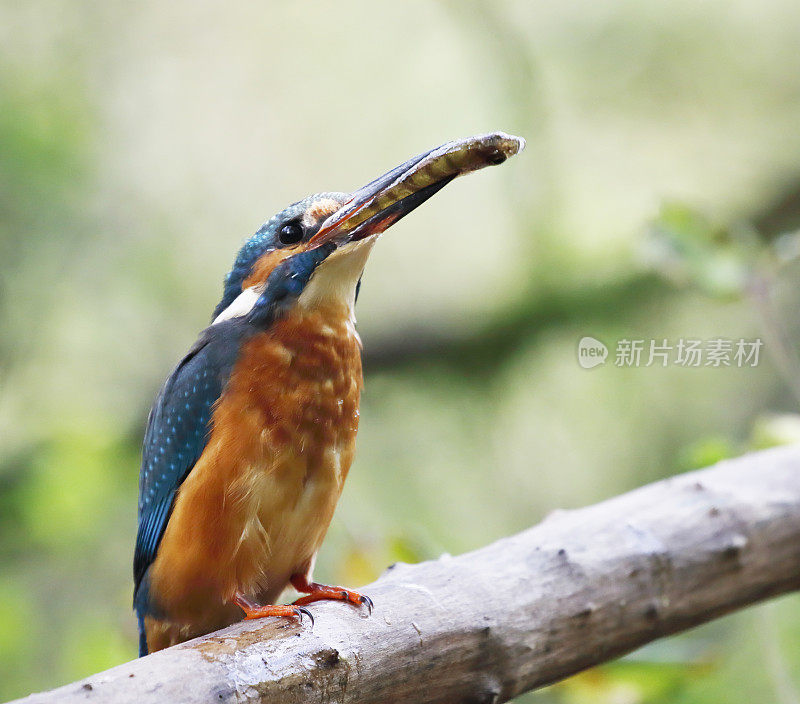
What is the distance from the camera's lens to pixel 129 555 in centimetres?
364

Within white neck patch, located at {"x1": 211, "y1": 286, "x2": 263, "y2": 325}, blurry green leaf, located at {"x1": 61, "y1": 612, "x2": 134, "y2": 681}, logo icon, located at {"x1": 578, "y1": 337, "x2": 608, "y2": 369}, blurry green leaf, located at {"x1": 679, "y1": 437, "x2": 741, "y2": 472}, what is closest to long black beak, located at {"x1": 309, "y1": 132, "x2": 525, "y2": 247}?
white neck patch, located at {"x1": 211, "y1": 286, "x2": 263, "y2": 325}

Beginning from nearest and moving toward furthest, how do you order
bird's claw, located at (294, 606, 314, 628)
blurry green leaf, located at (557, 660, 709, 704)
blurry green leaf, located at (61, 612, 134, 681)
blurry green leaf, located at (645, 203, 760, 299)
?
bird's claw, located at (294, 606, 314, 628) → blurry green leaf, located at (557, 660, 709, 704) → blurry green leaf, located at (645, 203, 760, 299) → blurry green leaf, located at (61, 612, 134, 681)

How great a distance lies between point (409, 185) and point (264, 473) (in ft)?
1.86

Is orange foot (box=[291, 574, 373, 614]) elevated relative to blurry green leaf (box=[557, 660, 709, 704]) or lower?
elevated

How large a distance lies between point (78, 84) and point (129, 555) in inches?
74.9

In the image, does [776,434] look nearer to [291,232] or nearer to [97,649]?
[291,232]

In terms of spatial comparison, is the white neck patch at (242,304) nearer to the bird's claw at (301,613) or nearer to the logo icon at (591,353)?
the bird's claw at (301,613)

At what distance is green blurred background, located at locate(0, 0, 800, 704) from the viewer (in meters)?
3.35

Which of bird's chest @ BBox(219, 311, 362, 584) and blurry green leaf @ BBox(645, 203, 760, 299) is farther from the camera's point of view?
blurry green leaf @ BBox(645, 203, 760, 299)

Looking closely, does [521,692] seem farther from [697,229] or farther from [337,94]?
[337,94]

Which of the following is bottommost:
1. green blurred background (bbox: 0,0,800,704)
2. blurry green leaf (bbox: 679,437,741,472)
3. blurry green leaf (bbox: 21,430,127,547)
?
blurry green leaf (bbox: 679,437,741,472)

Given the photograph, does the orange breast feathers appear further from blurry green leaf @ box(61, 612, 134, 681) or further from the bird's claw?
blurry green leaf @ box(61, 612, 134, 681)

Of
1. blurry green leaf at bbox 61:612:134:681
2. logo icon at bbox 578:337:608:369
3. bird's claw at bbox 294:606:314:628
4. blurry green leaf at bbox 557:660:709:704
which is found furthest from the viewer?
logo icon at bbox 578:337:608:369

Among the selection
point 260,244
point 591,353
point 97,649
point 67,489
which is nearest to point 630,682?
point 591,353
